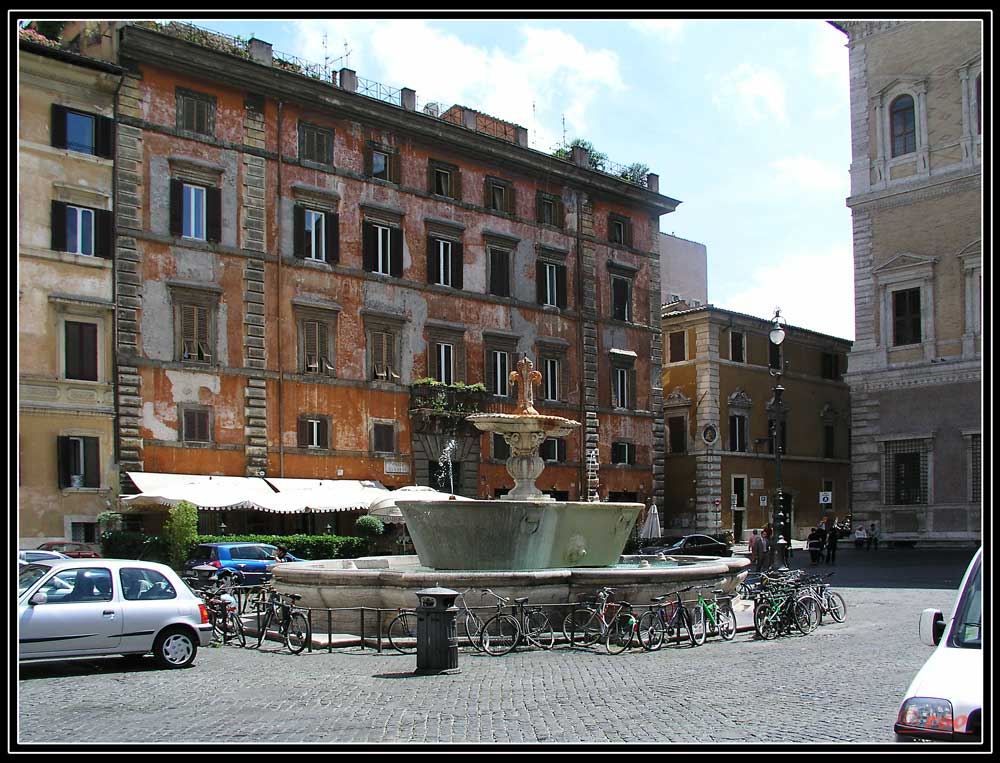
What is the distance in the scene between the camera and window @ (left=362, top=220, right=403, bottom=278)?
129ft

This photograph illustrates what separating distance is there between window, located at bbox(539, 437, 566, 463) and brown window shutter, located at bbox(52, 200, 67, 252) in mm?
18799

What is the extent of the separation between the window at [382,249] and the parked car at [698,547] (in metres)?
13.2

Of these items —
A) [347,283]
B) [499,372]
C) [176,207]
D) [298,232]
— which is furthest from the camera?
[499,372]

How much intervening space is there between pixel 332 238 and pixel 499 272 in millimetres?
7501

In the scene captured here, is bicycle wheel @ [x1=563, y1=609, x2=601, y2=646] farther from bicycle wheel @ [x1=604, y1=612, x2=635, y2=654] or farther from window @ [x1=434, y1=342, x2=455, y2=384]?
window @ [x1=434, y1=342, x2=455, y2=384]

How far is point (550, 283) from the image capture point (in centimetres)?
4525

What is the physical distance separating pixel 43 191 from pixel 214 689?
77.8 ft

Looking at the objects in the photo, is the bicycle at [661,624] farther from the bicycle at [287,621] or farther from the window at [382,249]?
the window at [382,249]

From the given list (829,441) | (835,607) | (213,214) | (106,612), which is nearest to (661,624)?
(835,607)

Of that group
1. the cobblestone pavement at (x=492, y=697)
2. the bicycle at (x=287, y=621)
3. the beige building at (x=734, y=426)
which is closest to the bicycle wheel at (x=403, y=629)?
the cobblestone pavement at (x=492, y=697)

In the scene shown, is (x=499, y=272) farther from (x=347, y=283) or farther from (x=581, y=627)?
(x=581, y=627)

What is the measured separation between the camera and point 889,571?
1202 inches

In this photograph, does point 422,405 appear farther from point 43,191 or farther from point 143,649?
point 143,649
